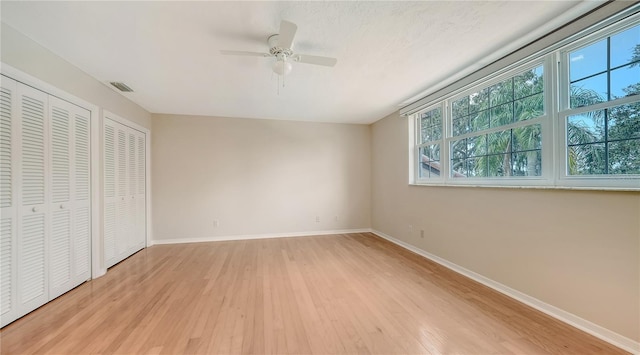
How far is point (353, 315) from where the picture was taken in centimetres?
195

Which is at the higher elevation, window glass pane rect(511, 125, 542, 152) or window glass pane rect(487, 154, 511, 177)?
window glass pane rect(511, 125, 542, 152)

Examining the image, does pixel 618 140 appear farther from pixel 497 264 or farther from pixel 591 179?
pixel 497 264

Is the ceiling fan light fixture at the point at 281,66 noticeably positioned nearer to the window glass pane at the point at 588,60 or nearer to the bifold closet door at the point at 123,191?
the window glass pane at the point at 588,60

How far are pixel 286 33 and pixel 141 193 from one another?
12.5 ft

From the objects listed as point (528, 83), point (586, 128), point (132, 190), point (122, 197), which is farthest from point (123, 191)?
point (586, 128)

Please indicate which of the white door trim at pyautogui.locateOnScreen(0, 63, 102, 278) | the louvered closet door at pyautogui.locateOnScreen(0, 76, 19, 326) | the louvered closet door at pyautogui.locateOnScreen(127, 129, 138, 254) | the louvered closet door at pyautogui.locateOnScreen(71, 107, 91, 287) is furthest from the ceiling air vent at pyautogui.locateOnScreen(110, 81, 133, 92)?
the louvered closet door at pyautogui.locateOnScreen(0, 76, 19, 326)

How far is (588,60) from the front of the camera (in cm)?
182

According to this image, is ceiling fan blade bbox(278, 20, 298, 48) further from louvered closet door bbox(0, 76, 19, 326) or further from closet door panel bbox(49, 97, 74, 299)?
closet door panel bbox(49, 97, 74, 299)

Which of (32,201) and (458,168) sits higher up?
(458,168)

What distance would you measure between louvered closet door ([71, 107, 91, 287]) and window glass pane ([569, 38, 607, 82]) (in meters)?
4.90

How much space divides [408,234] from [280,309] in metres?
2.56

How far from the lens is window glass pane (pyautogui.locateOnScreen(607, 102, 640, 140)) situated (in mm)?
1579

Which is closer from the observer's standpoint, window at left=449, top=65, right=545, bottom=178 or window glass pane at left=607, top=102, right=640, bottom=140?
window glass pane at left=607, top=102, right=640, bottom=140

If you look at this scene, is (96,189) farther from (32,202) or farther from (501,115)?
(501,115)
